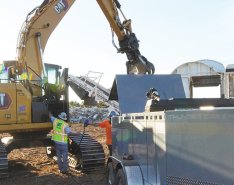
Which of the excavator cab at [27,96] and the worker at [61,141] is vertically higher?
the excavator cab at [27,96]

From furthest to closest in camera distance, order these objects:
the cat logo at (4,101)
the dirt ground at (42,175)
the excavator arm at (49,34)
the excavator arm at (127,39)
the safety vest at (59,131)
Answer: the excavator arm at (127,39)
the excavator arm at (49,34)
the safety vest at (59,131)
the cat logo at (4,101)
the dirt ground at (42,175)

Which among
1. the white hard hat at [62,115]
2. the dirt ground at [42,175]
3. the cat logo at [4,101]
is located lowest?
the dirt ground at [42,175]

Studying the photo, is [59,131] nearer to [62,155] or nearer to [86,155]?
[62,155]

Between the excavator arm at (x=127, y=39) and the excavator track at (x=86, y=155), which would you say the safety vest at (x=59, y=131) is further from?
the excavator arm at (x=127, y=39)

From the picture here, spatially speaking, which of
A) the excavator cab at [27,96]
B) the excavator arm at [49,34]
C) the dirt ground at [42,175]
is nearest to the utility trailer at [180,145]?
the dirt ground at [42,175]

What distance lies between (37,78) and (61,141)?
2.19m

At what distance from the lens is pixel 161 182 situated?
5.10 meters

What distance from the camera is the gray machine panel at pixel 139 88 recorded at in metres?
9.01

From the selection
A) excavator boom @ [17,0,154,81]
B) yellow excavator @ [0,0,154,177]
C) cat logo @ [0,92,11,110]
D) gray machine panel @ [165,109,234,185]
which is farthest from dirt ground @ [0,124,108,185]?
gray machine panel @ [165,109,234,185]

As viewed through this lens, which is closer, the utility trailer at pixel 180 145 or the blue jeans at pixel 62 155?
the utility trailer at pixel 180 145

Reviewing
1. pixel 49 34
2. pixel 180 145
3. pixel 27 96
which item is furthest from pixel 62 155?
pixel 180 145

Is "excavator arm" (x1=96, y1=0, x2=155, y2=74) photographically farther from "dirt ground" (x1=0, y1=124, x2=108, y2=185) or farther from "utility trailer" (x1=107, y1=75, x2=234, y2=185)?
"utility trailer" (x1=107, y1=75, x2=234, y2=185)

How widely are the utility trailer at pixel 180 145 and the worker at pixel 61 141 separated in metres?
4.43

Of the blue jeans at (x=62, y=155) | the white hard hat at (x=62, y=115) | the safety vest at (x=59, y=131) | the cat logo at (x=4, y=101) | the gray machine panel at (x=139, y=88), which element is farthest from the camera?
the white hard hat at (x=62, y=115)
